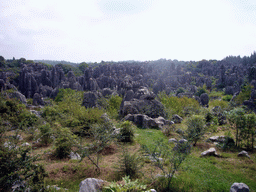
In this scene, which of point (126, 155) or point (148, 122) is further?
point (148, 122)

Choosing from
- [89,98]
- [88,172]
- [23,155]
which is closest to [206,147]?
[88,172]

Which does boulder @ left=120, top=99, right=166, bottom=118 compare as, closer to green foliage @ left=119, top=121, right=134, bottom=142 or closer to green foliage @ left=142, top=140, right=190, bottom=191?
green foliage @ left=119, top=121, right=134, bottom=142

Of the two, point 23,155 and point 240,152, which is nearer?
point 23,155

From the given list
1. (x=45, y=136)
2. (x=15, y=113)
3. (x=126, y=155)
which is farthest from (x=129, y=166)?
(x=15, y=113)

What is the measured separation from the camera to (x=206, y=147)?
962 centimetres

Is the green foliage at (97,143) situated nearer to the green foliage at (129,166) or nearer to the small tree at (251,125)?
the green foliage at (129,166)

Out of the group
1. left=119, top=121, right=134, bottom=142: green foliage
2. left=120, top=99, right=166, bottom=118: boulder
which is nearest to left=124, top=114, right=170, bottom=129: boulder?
left=120, top=99, right=166, bottom=118: boulder

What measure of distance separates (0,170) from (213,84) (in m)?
86.4

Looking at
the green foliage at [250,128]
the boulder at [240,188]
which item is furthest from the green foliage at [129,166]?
the green foliage at [250,128]

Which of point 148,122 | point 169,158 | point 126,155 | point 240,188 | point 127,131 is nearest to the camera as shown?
point 240,188

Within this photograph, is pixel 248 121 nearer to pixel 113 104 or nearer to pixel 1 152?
pixel 1 152

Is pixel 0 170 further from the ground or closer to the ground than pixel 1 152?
closer to the ground

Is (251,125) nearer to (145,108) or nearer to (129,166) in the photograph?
(129,166)

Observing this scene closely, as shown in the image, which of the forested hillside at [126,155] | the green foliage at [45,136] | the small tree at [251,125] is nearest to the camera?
the forested hillside at [126,155]
